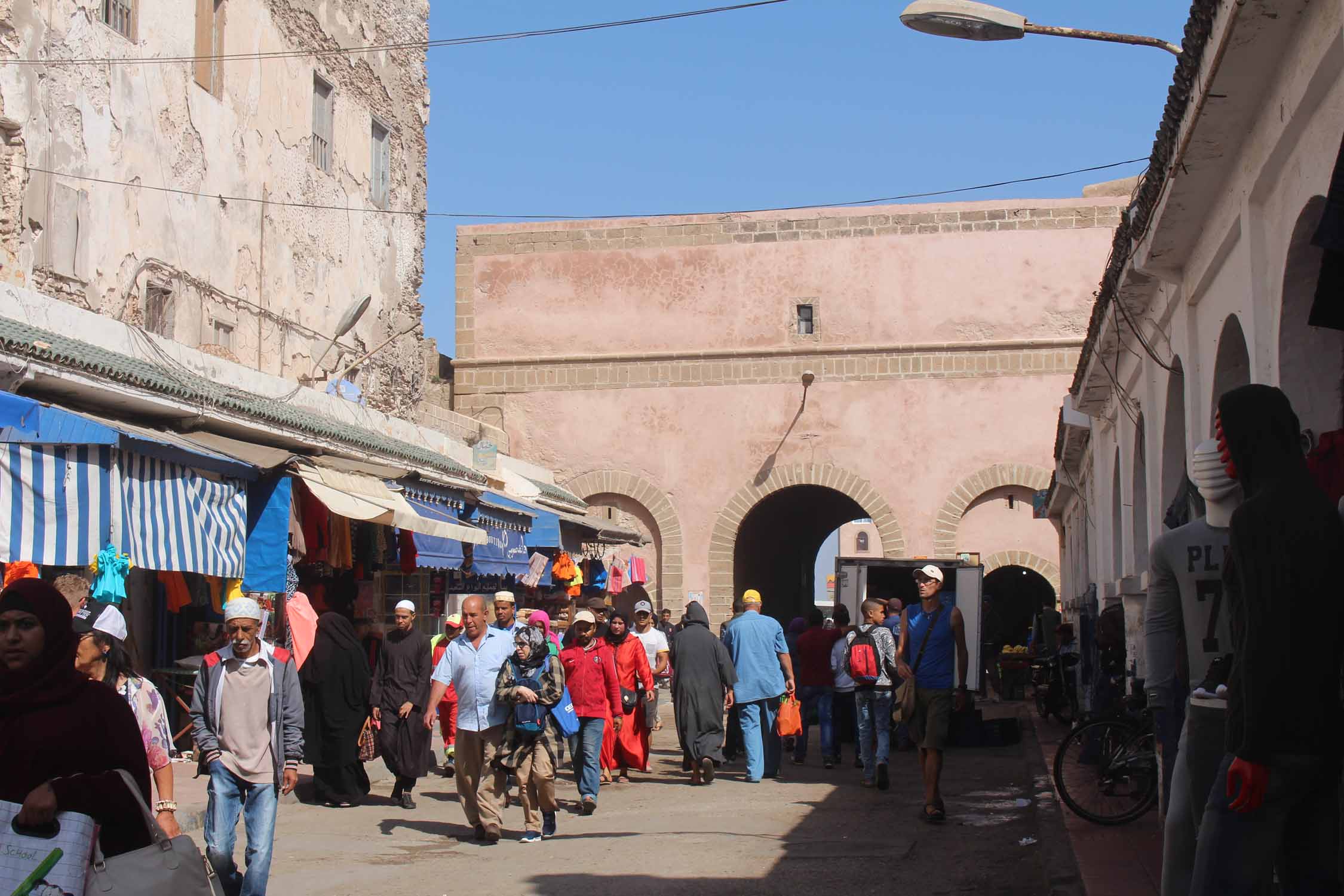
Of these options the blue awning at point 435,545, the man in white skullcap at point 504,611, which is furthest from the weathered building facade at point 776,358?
the man in white skullcap at point 504,611

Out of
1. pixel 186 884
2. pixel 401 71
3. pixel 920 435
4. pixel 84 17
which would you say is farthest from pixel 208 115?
pixel 920 435

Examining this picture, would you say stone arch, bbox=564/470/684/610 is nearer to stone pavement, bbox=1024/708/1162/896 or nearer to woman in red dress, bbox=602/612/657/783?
woman in red dress, bbox=602/612/657/783

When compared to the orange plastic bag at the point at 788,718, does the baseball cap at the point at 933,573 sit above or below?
above

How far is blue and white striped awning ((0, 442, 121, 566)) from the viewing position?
25.1 ft

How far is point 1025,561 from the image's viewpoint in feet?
95.2

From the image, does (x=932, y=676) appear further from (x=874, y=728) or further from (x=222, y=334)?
(x=222, y=334)

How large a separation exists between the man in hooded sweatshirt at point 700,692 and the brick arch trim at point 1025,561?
17.9m

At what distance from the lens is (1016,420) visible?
997 inches

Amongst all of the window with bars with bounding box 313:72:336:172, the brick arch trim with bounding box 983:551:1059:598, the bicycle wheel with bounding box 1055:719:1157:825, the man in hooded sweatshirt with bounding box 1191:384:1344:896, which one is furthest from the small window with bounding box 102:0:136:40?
the brick arch trim with bounding box 983:551:1059:598

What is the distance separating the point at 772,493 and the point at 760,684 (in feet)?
44.9

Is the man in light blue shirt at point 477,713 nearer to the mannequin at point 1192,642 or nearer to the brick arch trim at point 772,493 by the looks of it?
the mannequin at point 1192,642

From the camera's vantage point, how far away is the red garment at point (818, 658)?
13.7m

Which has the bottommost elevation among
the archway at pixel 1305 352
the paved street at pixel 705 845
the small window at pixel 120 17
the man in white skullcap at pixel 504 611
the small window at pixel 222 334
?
the paved street at pixel 705 845

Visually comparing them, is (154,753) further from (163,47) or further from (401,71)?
(401,71)
